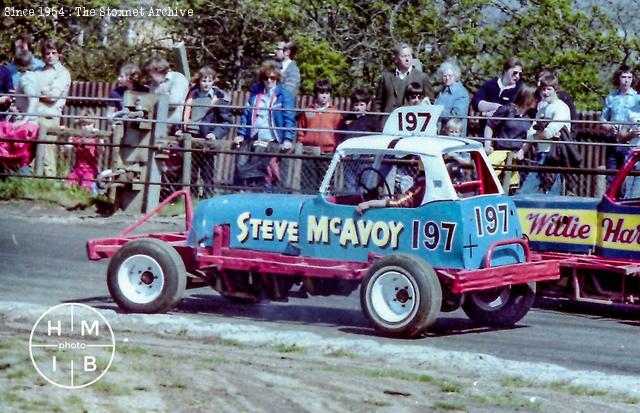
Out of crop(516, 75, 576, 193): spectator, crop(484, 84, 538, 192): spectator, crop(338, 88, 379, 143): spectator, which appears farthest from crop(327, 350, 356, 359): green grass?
crop(338, 88, 379, 143): spectator

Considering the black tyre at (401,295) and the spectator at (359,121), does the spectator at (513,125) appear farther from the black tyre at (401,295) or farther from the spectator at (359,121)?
the black tyre at (401,295)

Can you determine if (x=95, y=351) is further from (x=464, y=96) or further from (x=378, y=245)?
(x=464, y=96)

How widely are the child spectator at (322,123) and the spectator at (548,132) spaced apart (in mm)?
2237

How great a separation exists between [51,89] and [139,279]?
7.19 m

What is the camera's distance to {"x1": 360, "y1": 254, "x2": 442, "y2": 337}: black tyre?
32.8 ft

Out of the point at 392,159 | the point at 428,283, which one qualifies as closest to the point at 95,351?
the point at 428,283

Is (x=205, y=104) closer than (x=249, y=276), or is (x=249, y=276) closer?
(x=249, y=276)

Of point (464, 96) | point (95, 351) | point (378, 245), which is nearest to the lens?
point (95, 351)

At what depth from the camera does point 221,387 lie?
25.7 feet

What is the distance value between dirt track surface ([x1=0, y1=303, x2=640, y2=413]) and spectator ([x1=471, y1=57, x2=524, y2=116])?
560 cm

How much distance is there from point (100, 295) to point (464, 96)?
4.97 m

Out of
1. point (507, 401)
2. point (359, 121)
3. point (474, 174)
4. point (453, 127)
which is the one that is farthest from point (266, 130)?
point (507, 401)

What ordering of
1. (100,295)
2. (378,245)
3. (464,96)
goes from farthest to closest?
(464,96) < (100,295) < (378,245)

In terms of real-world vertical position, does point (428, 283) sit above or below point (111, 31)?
below
